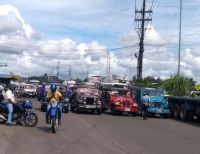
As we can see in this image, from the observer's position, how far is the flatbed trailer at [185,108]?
30.8 metres

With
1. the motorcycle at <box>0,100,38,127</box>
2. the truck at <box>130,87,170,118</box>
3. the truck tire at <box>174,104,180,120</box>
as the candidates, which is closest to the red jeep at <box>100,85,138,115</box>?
the truck at <box>130,87,170,118</box>

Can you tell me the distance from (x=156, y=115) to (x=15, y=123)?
55.6ft

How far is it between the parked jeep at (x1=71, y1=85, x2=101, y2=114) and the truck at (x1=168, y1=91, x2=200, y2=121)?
5.39 m

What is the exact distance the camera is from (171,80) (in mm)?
47188

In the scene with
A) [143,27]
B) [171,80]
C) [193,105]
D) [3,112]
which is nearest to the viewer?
[3,112]

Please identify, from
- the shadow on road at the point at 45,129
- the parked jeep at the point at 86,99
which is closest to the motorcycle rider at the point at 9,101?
the shadow on road at the point at 45,129

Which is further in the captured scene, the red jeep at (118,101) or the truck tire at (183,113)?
the red jeep at (118,101)

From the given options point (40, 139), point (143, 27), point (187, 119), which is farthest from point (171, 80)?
point (40, 139)

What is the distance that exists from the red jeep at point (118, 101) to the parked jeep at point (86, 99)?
1256 millimetres

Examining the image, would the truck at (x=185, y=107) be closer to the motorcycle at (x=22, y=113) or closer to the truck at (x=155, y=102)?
the truck at (x=155, y=102)

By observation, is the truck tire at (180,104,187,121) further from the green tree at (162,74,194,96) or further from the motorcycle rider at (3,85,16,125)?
the motorcycle rider at (3,85,16,125)

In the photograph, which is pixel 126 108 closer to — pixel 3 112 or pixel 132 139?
pixel 3 112

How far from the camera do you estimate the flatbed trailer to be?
30.8 meters

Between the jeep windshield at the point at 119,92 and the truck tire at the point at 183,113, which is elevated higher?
the jeep windshield at the point at 119,92
